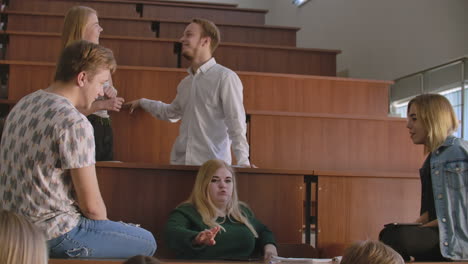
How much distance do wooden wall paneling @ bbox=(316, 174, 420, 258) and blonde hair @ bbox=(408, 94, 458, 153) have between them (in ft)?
0.95

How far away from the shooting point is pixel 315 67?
449 cm

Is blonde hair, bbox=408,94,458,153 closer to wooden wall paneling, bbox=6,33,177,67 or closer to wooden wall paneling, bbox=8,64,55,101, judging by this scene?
wooden wall paneling, bbox=8,64,55,101

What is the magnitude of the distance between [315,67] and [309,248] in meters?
2.23

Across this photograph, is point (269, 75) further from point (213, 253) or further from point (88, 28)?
point (213, 253)

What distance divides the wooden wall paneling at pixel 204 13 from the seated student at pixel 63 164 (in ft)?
12.7

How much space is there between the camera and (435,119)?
232 cm

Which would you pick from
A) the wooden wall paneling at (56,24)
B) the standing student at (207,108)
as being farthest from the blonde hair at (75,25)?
the wooden wall paneling at (56,24)

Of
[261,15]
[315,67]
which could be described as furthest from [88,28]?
[261,15]

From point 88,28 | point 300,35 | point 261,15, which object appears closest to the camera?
point 88,28

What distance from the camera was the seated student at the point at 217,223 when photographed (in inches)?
85.4

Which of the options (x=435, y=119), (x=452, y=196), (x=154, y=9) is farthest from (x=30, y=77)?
(x=154, y=9)

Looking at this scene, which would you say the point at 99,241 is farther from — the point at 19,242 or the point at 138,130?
the point at 138,130

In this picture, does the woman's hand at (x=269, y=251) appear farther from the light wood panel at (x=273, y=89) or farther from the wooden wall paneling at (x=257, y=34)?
the wooden wall paneling at (x=257, y=34)

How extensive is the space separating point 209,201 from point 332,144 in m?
1.09
